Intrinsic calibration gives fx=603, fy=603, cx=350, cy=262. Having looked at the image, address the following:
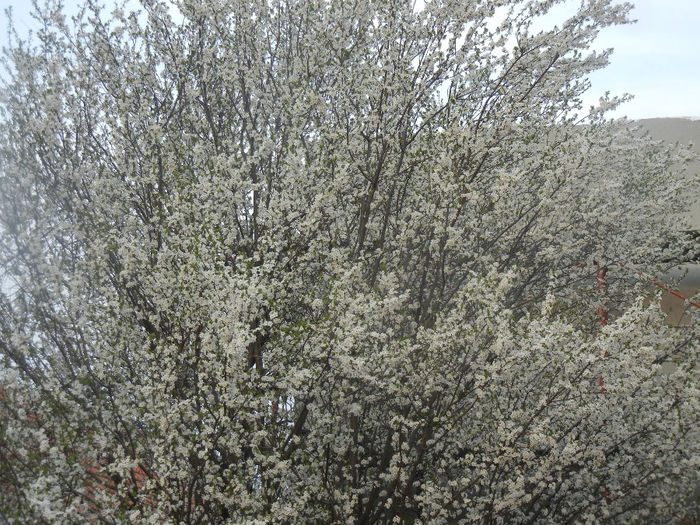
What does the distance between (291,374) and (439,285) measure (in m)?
2.95

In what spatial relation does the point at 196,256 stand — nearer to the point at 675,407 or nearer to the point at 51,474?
Result: the point at 51,474

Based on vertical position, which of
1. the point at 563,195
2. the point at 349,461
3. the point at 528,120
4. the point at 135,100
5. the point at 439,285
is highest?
the point at 135,100

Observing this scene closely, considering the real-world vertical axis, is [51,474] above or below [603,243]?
below

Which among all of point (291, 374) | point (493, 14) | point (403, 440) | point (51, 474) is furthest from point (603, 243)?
point (51, 474)

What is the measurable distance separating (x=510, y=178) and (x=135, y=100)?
519 cm

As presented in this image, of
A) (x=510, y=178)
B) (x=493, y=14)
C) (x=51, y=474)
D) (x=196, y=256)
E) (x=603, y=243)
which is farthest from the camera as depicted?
(x=603, y=243)

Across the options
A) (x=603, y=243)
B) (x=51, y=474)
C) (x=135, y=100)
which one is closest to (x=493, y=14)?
(x=603, y=243)

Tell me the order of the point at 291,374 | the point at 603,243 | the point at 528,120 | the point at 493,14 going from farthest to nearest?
1. the point at 603,243
2. the point at 528,120
3. the point at 493,14
4. the point at 291,374

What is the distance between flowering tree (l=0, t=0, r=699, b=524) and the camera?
607cm

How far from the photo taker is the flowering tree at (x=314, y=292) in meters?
6.07

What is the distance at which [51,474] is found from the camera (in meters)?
5.53

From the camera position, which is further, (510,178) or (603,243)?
(603,243)

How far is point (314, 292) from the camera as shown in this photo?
7422 mm

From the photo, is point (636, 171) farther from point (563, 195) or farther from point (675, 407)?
point (675, 407)
